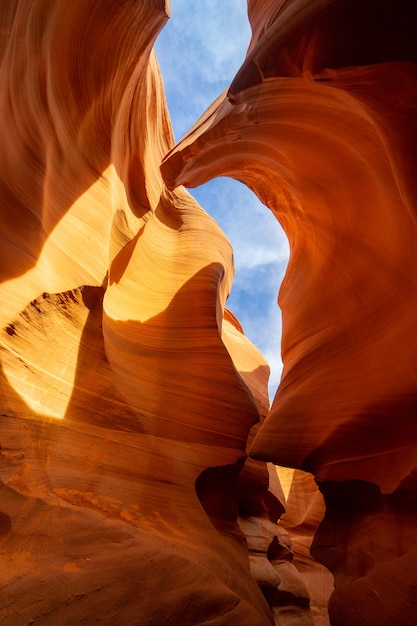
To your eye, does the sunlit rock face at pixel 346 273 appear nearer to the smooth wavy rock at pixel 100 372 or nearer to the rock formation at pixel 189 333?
the rock formation at pixel 189 333

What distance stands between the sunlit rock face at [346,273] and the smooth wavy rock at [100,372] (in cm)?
89

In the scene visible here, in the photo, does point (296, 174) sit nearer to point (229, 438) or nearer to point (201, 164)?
point (201, 164)

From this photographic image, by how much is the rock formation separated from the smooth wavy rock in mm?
18

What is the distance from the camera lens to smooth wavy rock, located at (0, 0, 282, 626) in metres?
2.65

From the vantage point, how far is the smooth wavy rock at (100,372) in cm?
265

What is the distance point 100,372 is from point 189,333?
4.89ft

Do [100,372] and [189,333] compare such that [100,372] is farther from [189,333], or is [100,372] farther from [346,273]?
[346,273]

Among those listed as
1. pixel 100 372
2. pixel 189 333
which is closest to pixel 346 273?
pixel 189 333

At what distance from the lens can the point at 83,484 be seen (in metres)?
3.14

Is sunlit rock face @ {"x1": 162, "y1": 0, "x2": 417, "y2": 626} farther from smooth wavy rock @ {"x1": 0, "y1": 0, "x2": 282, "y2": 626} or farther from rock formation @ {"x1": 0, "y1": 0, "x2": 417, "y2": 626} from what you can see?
smooth wavy rock @ {"x1": 0, "y1": 0, "x2": 282, "y2": 626}

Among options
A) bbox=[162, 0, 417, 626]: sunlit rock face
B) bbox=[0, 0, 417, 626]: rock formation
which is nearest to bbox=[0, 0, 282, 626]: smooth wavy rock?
bbox=[0, 0, 417, 626]: rock formation

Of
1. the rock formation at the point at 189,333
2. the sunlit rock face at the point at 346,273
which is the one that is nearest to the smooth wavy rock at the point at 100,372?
the rock formation at the point at 189,333

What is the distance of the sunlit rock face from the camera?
2.71 metres

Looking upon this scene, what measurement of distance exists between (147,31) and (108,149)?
1280 mm
